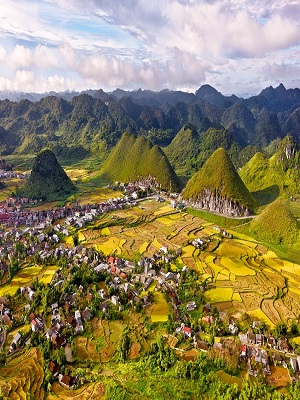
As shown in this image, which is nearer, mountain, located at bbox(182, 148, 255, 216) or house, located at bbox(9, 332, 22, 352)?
house, located at bbox(9, 332, 22, 352)

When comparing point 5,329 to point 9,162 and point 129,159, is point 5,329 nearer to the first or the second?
point 129,159

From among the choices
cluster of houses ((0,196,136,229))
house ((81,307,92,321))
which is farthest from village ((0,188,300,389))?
cluster of houses ((0,196,136,229))

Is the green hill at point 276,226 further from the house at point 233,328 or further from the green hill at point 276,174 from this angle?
the house at point 233,328

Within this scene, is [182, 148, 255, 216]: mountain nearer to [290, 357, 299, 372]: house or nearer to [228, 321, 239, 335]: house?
[228, 321, 239, 335]: house

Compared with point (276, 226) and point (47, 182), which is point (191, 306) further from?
point (47, 182)

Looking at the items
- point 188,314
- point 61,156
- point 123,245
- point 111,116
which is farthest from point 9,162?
point 188,314

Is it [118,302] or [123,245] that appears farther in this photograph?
[123,245]

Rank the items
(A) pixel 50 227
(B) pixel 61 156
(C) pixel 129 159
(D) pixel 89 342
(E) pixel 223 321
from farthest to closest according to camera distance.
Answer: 1. (B) pixel 61 156
2. (C) pixel 129 159
3. (A) pixel 50 227
4. (E) pixel 223 321
5. (D) pixel 89 342

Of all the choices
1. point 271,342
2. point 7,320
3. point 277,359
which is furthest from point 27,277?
point 277,359
